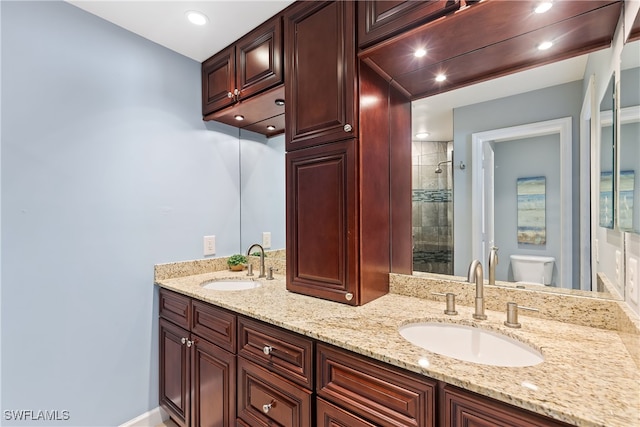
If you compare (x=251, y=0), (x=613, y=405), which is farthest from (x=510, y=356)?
(x=251, y=0)

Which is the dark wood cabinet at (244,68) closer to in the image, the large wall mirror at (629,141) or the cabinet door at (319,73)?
the cabinet door at (319,73)

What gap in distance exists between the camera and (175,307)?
5.81 ft

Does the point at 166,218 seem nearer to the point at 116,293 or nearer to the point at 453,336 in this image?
the point at 116,293

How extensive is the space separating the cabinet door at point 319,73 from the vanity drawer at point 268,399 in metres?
1.07

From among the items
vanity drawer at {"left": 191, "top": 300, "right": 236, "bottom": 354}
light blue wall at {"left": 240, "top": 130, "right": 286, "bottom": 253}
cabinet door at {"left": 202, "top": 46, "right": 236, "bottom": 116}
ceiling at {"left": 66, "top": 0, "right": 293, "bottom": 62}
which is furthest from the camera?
light blue wall at {"left": 240, "top": 130, "right": 286, "bottom": 253}

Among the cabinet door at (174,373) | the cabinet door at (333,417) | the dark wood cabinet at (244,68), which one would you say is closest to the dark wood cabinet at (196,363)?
the cabinet door at (174,373)

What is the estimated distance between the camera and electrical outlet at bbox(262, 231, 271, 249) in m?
A: 2.20

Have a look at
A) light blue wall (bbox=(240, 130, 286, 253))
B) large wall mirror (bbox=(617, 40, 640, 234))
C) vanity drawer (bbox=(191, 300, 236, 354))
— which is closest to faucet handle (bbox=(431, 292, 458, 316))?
large wall mirror (bbox=(617, 40, 640, 234))

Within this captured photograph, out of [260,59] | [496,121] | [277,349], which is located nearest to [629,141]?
[496,121]

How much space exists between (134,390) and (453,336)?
1.88 metres

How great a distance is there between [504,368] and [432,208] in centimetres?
83

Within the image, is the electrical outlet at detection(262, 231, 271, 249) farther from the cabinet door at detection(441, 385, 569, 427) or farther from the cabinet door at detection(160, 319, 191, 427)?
the cabinet door at detection(441, 385, 569, 427)

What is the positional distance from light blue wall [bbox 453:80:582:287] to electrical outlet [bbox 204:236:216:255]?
1.67 m

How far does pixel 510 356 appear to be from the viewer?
0.99 m
